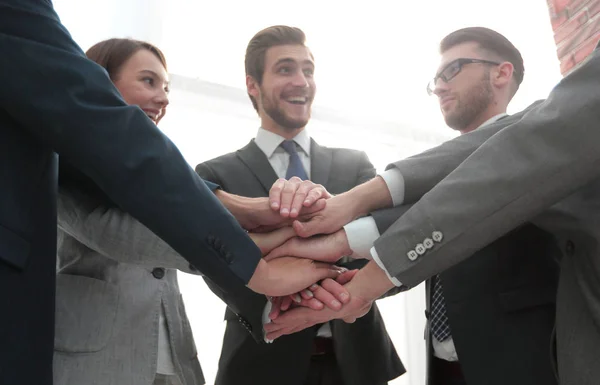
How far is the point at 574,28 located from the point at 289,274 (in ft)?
6.46

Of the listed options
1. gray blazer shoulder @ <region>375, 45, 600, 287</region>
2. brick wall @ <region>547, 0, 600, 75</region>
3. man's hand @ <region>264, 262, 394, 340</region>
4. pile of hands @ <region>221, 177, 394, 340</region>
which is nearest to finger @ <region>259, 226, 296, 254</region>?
pile of hands @ <region>221, 177, 394, 340</region>

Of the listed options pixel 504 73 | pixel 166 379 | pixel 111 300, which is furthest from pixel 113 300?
pixel 504 73

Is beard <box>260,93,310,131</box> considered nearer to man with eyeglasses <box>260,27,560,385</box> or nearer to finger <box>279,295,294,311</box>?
man with eyeglasses <box>260,27,560,385</box>

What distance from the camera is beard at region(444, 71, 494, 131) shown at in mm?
2039

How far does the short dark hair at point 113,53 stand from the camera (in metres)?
1.72

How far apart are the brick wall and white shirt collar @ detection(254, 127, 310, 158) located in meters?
1.38

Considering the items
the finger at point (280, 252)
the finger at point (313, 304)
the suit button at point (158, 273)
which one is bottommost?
the finger at point (313, 304)

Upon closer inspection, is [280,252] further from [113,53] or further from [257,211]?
[113,53]

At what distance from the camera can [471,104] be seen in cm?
204

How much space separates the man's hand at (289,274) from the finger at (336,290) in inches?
1.2

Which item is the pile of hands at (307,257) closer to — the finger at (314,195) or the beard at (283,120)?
the finger at (314,195)

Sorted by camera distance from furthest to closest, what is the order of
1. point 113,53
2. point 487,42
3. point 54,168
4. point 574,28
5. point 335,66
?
point 335,66 → point 574,28 → point 487,42 → point 113,53 → point 54,168

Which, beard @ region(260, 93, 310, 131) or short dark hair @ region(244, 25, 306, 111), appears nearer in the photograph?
beard @ region(260, 93, 310, 131)

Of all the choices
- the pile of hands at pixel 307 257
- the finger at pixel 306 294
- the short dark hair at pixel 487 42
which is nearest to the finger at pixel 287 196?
the pile of hands at pixel 307 257
